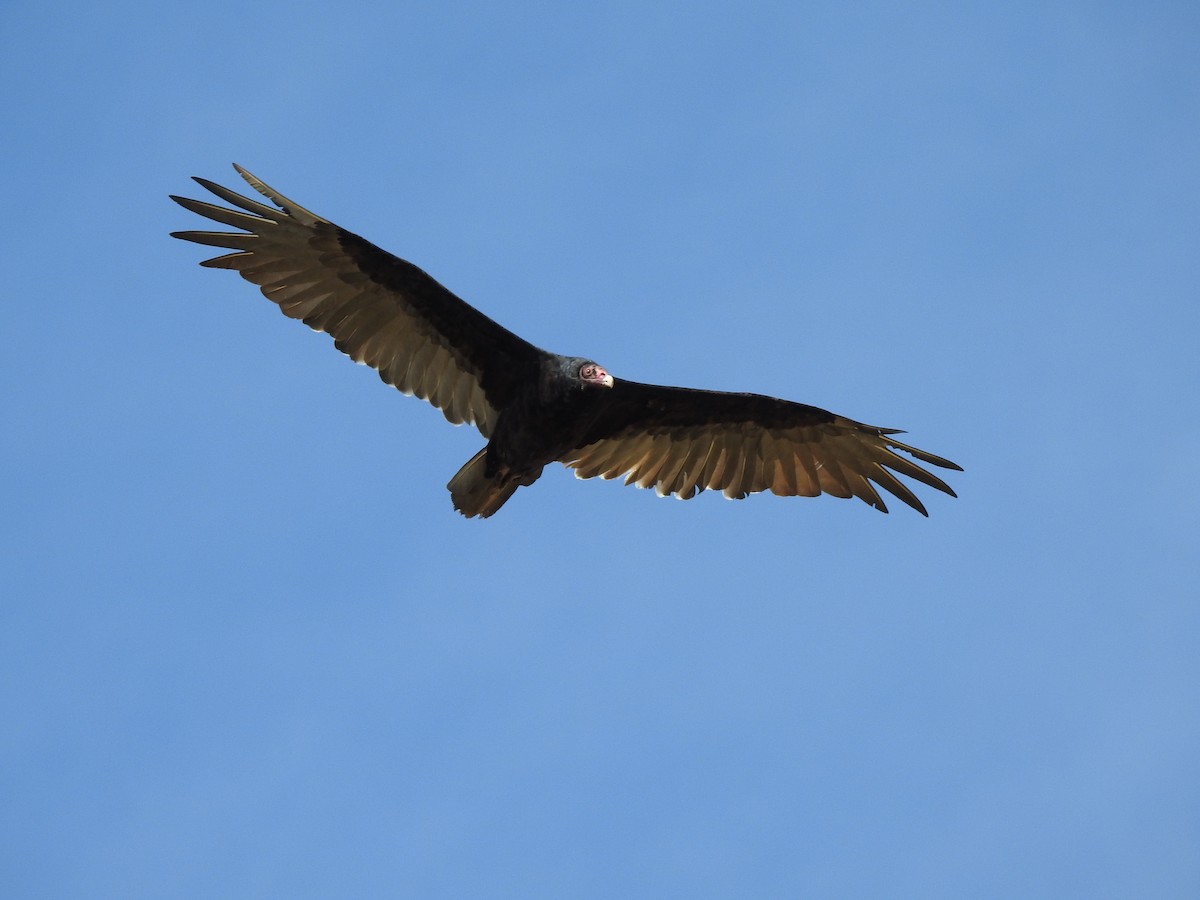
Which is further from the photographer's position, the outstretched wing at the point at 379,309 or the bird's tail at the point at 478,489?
the bird's tail at the point at 478,489

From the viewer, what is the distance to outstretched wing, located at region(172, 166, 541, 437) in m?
10.9

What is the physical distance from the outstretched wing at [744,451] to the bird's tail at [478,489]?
86cm

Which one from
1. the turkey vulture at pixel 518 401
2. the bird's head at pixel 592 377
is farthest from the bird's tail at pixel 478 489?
the bird's head at pixel 592 377

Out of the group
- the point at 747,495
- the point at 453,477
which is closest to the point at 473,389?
the point at 453,477

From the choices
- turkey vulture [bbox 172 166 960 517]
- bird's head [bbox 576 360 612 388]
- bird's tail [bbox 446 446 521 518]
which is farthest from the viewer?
bird's tail [bbox 446 446 521 518]

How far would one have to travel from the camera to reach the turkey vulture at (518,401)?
10.8 meters

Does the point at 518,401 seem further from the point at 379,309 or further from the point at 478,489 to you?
the point at 379,309

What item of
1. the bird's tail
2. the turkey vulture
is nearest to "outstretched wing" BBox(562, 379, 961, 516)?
the turkey vulture

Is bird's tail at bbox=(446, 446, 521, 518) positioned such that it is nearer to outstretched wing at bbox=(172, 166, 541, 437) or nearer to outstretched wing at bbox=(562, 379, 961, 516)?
outstretched wing at bbox=(172, 166, 541, 437)

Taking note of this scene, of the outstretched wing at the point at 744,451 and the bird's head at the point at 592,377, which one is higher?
the outstretched wing at the point at 744,451

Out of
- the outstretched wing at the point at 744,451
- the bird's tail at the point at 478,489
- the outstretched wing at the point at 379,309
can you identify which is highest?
the outstretched wing at the point at 744,451

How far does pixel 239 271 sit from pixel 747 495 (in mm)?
4651

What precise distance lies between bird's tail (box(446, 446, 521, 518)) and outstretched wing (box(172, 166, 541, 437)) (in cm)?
36

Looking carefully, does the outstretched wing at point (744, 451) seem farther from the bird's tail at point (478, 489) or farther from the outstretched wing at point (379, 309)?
the outstretched wing at point (379, 309)
